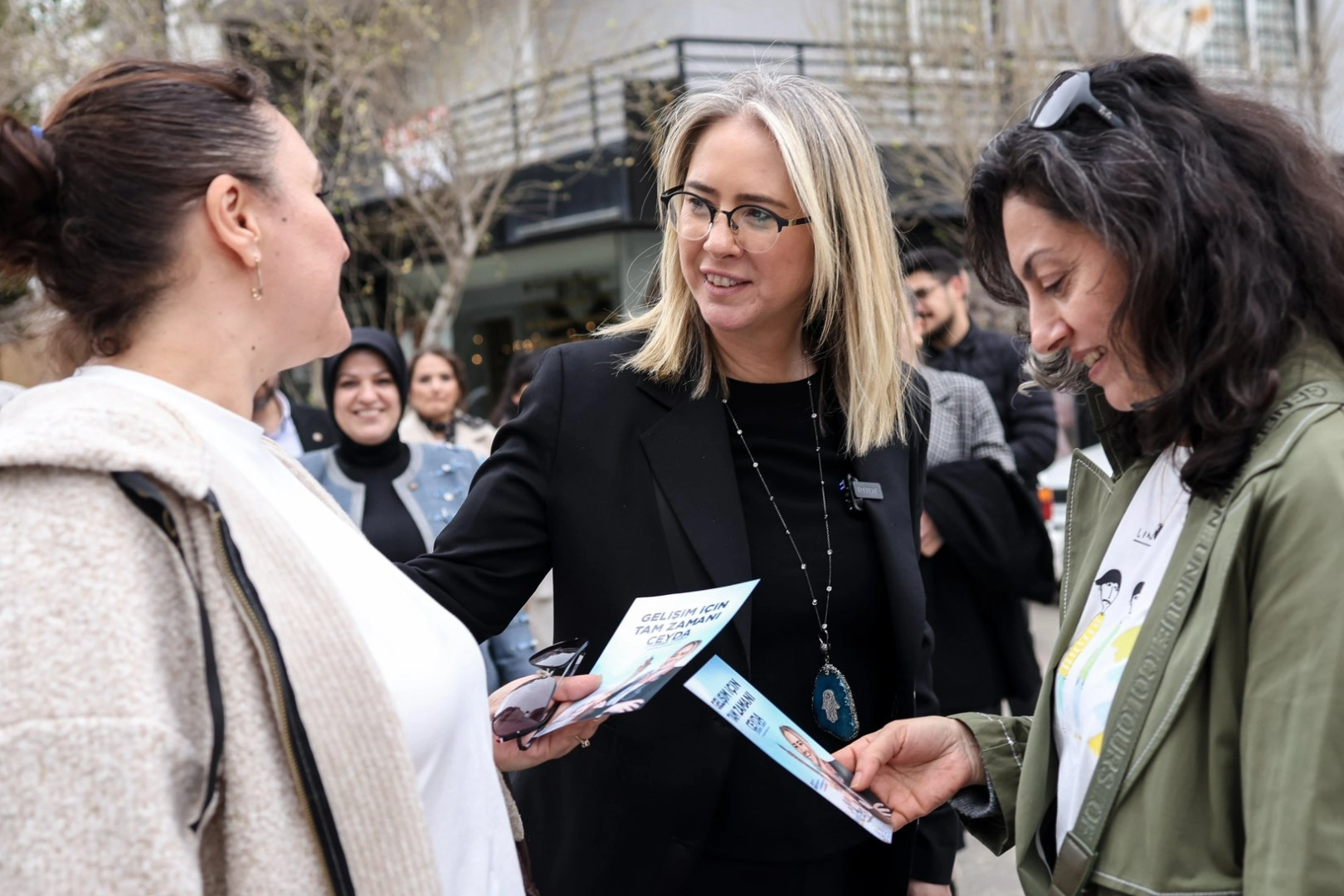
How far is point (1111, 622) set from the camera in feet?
5.57

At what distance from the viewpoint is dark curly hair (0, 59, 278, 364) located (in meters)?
1.50

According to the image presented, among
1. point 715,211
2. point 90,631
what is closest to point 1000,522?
point 715,211

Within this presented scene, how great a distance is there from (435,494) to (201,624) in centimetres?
369

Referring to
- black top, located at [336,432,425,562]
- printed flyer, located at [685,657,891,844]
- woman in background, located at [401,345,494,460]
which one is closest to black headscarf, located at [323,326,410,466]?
black top, located at [336,432,425,562]

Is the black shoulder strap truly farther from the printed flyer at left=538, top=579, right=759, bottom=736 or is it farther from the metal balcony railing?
the metal balcony railing

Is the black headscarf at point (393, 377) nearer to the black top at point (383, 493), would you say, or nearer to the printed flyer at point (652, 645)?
the black top at point (383, 493)

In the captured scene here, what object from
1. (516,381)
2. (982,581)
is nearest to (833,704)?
(982,581)

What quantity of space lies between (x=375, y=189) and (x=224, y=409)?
1451 centimetres

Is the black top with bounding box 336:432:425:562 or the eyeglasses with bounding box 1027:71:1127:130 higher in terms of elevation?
the eyeglasses with bounding box 1027:71:1127:130

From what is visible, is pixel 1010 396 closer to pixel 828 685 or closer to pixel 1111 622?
pixel 828 685

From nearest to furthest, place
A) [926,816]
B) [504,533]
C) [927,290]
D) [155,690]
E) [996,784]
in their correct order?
1. [155,690]
2. [996,784]
3. [504,533]
4. [926,816]
5. [927,290]

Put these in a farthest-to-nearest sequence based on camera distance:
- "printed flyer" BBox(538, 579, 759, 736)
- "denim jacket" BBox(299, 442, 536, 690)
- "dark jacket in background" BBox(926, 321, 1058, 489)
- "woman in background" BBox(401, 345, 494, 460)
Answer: "woman in background" BBox(401, 345, 494, 460)
"dark jacket in background" BBox(926, 321, 1058, 489)
"denim jacket" BBox(299, 442, 536, 690)
"printed flyer" BBox(538, 579, 759, 736)

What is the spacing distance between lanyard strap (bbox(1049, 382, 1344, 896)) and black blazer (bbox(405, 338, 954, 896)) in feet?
2.60

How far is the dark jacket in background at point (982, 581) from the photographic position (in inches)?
173
